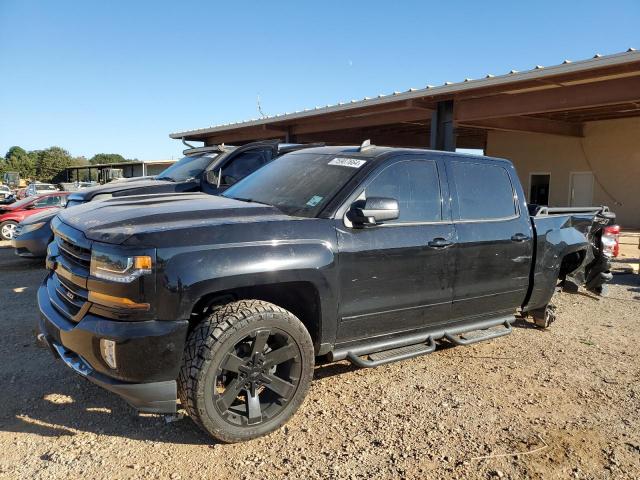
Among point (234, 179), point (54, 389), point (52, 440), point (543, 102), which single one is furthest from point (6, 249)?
point (543, 102)

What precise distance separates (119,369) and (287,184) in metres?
1.88

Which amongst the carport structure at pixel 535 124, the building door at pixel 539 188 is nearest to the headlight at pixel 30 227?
the carport structure at pixel 535 124

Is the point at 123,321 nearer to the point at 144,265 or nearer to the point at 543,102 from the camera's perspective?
the point at 144,265

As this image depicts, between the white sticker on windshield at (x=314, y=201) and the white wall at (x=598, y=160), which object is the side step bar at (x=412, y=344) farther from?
the white wall at (x=598, y=160)

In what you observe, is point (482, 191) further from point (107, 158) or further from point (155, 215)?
point (107, 158)

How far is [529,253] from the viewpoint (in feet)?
15.0

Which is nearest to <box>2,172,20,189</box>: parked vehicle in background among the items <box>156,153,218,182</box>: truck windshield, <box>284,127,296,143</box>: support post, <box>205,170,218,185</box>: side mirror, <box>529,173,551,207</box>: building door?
<box>284,127,296,143</box>: support post

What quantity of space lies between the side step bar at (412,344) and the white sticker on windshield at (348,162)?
134 cm

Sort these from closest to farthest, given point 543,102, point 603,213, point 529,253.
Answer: point 529,253, point 603,213, point 543,102

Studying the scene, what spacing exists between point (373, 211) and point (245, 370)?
132 cm

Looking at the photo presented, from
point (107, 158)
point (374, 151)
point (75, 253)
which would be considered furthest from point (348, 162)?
point (107, 158)

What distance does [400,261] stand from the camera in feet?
11.8

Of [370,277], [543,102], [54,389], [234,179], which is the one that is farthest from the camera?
[543,102]

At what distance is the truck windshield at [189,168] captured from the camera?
25.9 ft
